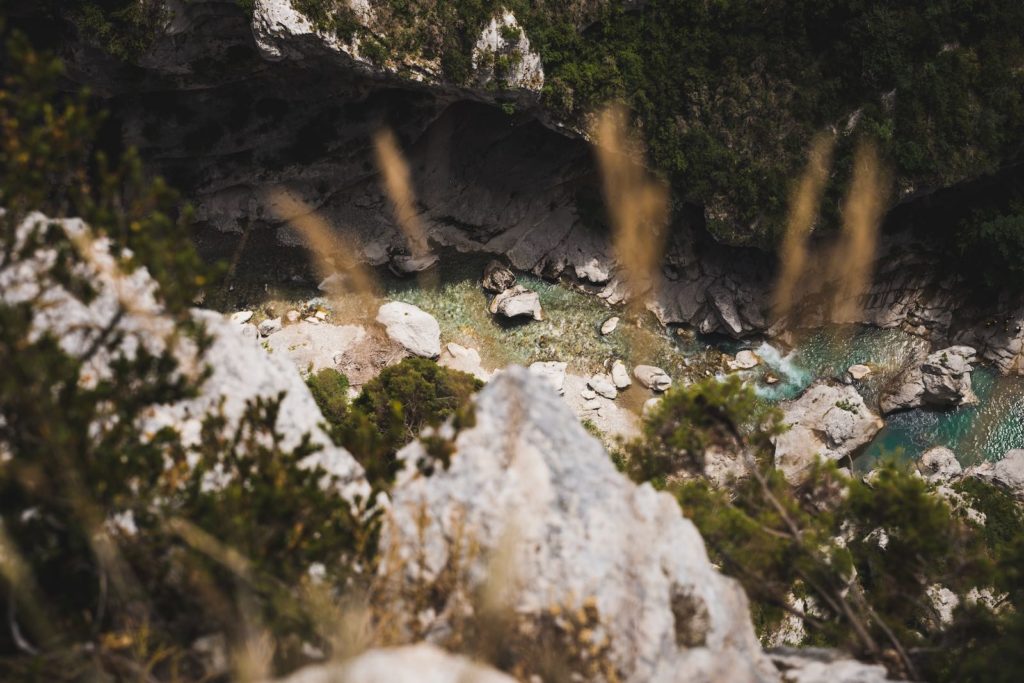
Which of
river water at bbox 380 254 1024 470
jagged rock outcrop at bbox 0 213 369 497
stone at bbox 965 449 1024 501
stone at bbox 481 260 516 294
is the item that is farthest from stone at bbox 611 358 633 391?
jagged rock outcrop at bbox 0 213 369 497

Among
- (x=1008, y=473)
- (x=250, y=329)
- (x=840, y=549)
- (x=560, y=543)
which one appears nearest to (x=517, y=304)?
(x=250, y=329)

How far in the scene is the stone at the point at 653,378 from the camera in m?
37.9

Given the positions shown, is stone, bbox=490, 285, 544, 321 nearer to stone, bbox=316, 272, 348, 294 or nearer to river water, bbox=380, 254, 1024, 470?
river water, bbox=380, 254, 1024, 470

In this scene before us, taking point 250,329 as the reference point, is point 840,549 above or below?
below

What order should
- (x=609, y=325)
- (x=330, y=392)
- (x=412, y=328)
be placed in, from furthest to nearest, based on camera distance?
(x=609, y=325) < (x=412, y=328) < (x=330, y=392)

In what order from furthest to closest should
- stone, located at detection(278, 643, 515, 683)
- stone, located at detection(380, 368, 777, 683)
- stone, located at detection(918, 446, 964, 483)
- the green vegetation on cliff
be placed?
stone, located at detection(918, 446, 964, 483), the green vegetation on cliff, stone, located at detection(380, 368, 777, 683), stone, located at detection(278, 643, 515, 683)

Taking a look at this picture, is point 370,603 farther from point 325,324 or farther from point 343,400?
point 325,324

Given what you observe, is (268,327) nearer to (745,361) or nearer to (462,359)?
(462,359)

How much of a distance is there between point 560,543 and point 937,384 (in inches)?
1378

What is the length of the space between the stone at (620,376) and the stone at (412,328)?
34.9 ft

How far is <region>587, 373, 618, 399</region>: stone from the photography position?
1469 inches

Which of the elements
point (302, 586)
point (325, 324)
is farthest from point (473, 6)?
point (302, 586)

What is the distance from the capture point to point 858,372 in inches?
1553

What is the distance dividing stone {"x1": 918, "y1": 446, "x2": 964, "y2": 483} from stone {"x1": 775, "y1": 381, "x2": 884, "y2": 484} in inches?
116
